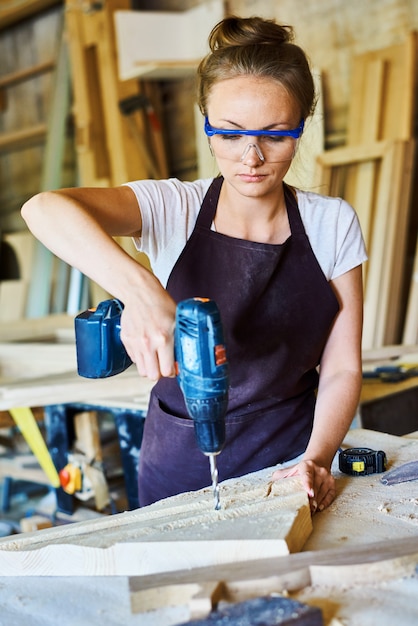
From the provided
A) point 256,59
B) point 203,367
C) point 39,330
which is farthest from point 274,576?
point 39,330

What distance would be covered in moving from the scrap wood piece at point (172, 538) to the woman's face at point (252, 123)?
81cm

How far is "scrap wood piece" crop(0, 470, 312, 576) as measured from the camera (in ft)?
4.76

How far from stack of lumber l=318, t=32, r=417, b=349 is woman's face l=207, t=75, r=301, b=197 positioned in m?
2.64

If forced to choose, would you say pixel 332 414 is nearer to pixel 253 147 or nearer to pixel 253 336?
pixel 253 336

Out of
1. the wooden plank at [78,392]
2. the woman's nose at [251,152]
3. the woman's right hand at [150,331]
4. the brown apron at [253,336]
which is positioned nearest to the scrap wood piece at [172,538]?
the woman's right hand at [150,331]

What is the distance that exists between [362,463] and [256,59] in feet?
3.55

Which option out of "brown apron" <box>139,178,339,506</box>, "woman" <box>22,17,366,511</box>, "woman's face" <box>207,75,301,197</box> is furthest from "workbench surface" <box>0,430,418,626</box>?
"woman's face" <box>207,75,301,197</box>

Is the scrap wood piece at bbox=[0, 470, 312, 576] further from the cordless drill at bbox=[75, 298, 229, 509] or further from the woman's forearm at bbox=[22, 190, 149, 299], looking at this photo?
the woman's forearm at bbox=[22, 190, 149, 299]

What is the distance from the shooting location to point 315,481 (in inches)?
69.9

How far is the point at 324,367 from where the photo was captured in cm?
221

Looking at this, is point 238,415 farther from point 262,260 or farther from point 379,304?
point 379,304

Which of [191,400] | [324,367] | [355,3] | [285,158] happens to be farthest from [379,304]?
[191,400]

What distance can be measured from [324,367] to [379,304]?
2406 millimetres

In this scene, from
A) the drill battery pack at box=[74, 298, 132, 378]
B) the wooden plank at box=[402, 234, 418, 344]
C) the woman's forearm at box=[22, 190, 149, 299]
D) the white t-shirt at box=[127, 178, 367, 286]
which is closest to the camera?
the woman's forearm at box=[22, 190, 149, 299]
